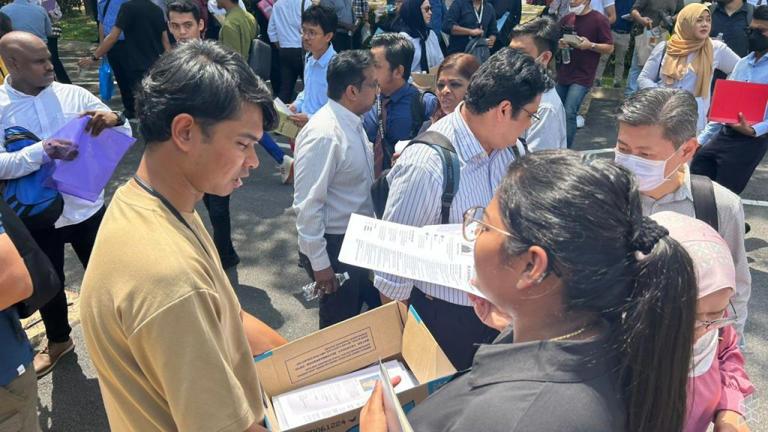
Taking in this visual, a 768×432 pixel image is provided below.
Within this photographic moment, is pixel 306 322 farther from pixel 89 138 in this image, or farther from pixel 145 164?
pixel 145 164

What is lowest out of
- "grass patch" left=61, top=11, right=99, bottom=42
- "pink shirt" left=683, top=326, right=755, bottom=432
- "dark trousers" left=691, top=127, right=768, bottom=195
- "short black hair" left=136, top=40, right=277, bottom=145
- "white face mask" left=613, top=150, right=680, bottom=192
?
"grass patch" left=61, top=11, right=99, bottom=42

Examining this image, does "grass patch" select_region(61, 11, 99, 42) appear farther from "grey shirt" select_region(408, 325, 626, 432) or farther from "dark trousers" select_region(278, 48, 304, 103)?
"grey shirt" select_region(408, 325, 626, 432)

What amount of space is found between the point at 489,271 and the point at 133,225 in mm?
791

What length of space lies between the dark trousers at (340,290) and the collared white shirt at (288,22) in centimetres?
494

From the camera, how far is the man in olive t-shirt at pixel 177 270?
129cm

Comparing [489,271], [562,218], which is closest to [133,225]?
[489,271]

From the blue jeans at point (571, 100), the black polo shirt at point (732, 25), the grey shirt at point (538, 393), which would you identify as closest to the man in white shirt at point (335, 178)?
the grey shirt at point (538, 393)

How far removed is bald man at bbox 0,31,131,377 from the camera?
10.2 feet

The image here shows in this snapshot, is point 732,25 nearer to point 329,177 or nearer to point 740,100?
point 740,100

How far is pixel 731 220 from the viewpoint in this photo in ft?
7.26

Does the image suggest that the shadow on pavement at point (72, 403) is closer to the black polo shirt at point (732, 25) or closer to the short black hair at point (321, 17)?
the short black hair at point (321, 17)

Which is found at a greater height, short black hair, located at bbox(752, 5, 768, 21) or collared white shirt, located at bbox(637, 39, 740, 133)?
short black hair, located at bbox(752, 5, 768, 21)

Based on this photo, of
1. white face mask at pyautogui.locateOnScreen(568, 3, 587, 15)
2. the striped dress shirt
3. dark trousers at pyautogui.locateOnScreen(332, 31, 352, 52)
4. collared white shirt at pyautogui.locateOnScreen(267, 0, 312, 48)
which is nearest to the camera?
the striped dress shirt

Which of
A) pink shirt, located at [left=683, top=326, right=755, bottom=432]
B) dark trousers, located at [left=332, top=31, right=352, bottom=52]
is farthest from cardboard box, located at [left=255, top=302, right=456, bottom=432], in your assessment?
dark trousers, located at [left=332, top=31, right=352, bottom=52]
